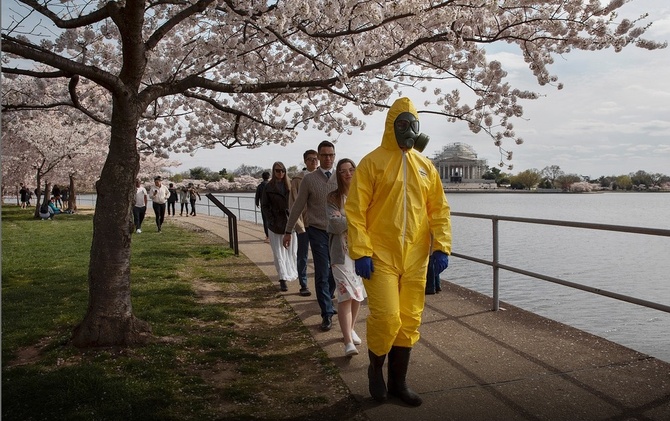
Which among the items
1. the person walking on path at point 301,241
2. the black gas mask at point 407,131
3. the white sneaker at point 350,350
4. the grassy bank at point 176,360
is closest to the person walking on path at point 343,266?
the white sneaker at point 350,350

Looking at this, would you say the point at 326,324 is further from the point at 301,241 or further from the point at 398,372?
the point at 301,241

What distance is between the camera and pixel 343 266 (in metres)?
5.18

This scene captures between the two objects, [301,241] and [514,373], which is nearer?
[514,373]

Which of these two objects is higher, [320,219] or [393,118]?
[393,118]

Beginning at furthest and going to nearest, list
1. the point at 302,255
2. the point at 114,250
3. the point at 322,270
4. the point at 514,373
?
the point at 302,255 → the point at 322,270 → the point at 114,250 → the point at 514,373

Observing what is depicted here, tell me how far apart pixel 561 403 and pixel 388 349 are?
1.16 metres

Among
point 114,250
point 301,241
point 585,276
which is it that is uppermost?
point 114,250

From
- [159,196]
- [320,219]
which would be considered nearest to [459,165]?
[159,196]

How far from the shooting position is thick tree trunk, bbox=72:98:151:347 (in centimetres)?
534

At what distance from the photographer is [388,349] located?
4.00 m

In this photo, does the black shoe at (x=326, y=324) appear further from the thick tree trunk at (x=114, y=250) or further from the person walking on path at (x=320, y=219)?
the thick tree trunk at (x=114, y=250)

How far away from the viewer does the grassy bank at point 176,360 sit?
12.8ft

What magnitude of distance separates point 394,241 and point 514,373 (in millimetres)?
1432

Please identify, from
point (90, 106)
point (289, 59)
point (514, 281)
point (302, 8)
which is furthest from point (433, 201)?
point (90, 106)
